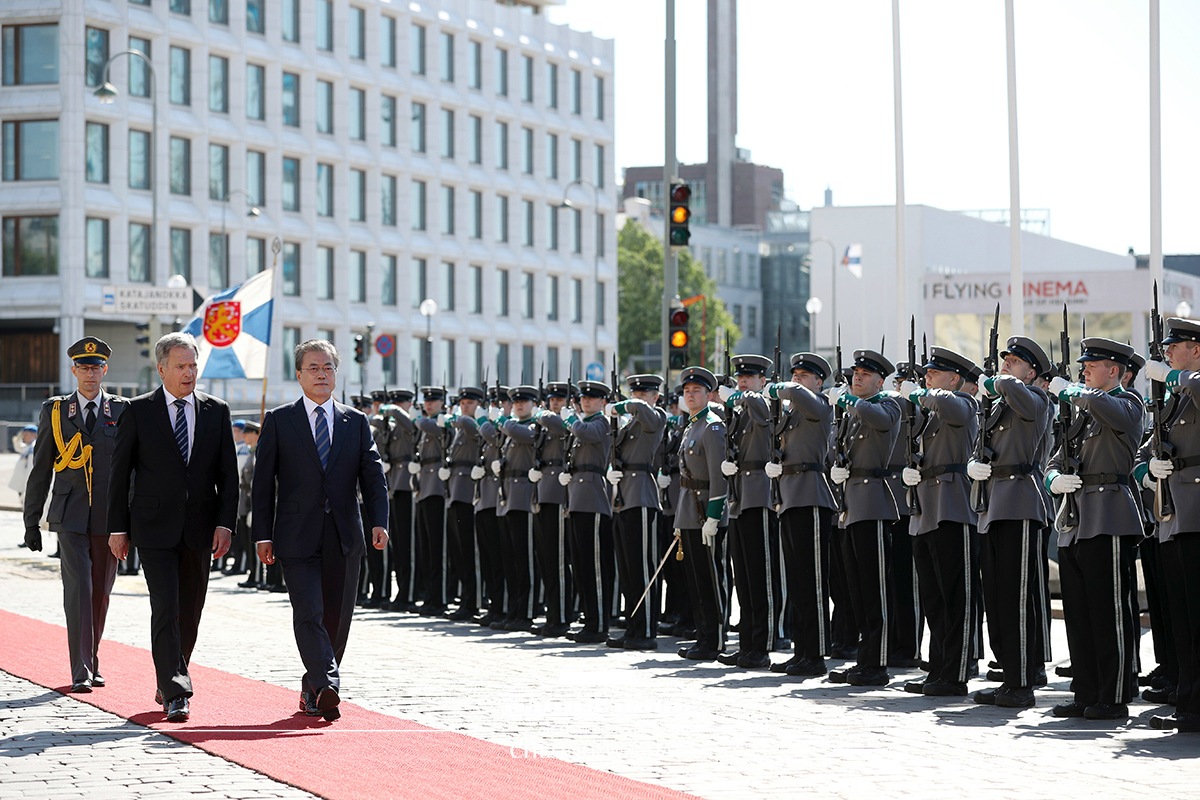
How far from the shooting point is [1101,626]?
9.47 metres

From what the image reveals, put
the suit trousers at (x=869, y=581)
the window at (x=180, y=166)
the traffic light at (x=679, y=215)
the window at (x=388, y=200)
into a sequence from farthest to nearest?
the window at (x=388, y=200)
the window at (x=180, y=166)
the traffic light at (x=679, y=215)
the suit trousers at (x=869, y=581)

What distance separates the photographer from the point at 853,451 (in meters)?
11.5

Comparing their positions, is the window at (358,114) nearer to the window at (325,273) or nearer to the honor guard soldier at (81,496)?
the window at (325,273)

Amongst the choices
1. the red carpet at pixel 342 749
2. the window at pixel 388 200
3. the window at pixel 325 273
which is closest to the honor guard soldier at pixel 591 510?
the red carpet at pixel 342 749

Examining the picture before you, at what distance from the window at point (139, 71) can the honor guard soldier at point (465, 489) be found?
4149 cm

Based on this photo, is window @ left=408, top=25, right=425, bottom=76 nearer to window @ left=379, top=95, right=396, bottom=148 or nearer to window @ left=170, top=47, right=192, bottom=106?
window @ left=379, top=95, right=396, bottom=148

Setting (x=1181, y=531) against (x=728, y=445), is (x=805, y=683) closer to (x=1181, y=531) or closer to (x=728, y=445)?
(x=728, y=445)

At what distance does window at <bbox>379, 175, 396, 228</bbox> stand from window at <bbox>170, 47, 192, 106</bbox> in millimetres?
9689

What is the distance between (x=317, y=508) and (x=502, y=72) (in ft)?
202

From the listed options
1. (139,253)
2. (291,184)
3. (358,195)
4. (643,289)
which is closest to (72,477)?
(139,253)

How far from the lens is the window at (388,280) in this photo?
64.0m

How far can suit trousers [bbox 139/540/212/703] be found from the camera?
8.87 metres

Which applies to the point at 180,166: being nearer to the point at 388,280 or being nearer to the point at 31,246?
the point at 31,246

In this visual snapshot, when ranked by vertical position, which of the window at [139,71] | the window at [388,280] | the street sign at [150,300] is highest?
the window at [139,71]
